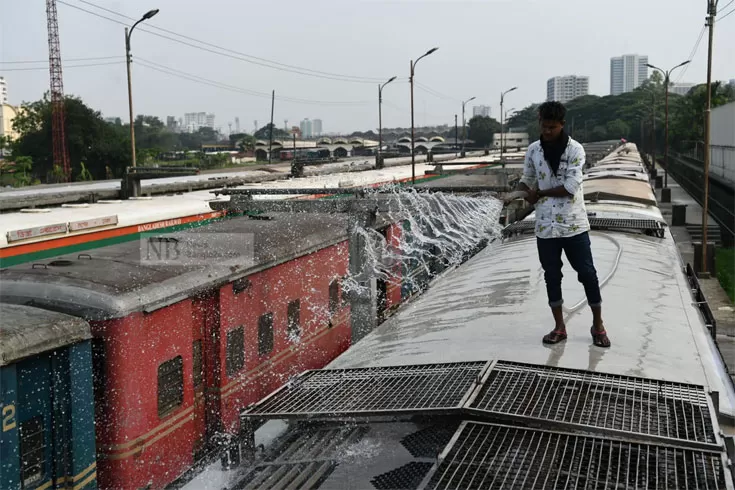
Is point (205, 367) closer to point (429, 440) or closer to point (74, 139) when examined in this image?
point (429, 440)

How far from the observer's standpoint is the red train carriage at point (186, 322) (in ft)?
21.4

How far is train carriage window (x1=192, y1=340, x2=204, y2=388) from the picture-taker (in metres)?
7.79

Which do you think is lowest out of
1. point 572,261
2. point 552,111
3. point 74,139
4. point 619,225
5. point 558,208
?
point 619,225

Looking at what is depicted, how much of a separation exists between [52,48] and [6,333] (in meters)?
39.5

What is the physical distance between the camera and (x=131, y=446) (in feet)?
21.5

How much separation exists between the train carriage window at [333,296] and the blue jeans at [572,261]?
6.61 meters

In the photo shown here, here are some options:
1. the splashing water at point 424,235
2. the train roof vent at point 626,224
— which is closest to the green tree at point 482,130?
the splashing water at point 424,235

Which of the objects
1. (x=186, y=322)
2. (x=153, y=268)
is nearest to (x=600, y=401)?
(x=186, y=322)

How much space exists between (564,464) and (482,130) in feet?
308

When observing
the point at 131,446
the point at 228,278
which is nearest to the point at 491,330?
the point at 131,446

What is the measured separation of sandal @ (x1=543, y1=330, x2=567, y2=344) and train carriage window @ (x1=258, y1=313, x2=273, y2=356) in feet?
16.6

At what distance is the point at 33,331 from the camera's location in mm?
5770

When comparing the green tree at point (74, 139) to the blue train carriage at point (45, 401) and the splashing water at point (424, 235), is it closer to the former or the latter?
the splashing water at point (424, 235)

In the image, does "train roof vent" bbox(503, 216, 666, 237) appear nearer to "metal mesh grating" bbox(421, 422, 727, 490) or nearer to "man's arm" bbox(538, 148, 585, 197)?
"man's arm" bbox(538, 148, 585, 197)
